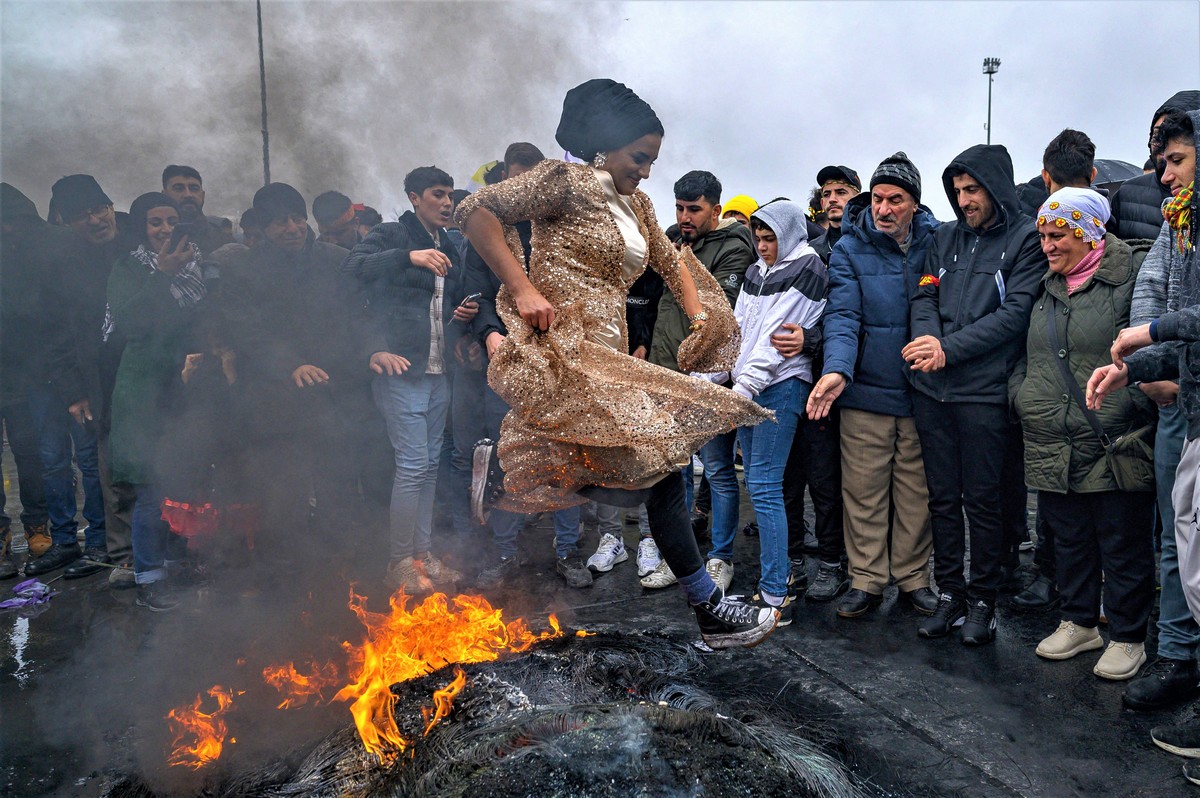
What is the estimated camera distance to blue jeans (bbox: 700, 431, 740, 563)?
16.3 ft

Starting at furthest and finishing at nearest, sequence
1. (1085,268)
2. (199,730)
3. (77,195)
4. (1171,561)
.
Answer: (77,195), (1085,268), (1171,561), (199,730)

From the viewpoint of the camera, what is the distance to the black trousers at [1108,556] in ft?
11.6

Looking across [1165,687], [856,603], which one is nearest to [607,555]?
[856,603]

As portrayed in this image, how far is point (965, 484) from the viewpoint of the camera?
4.18 m

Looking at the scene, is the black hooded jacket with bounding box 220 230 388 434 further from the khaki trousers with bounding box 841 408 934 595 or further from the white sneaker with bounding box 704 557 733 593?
the khaki trousers with bounding box 841 408 934 595

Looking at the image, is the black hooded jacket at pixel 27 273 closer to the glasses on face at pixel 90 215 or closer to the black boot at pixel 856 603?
the glasses on face at pixel 90 215

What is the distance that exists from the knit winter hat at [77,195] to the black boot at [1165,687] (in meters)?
6.95

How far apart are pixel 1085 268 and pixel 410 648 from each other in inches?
146

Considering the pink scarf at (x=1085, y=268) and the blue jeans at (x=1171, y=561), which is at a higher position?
the pink scarf at (x=1085, y=268)

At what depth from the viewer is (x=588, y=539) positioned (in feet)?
20.0

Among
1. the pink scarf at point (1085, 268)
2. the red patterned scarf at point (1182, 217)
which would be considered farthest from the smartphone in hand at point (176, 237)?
the red patterned scarf at point (1182, 217)

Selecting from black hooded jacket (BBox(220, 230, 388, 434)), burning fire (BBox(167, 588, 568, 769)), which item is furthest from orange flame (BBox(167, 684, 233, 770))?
black hooded jacket (BBox(220, 230, 388, 434))

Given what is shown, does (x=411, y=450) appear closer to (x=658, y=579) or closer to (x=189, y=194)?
(x=658, y=579)

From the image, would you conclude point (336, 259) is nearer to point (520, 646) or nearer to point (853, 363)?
point (520, 646)
